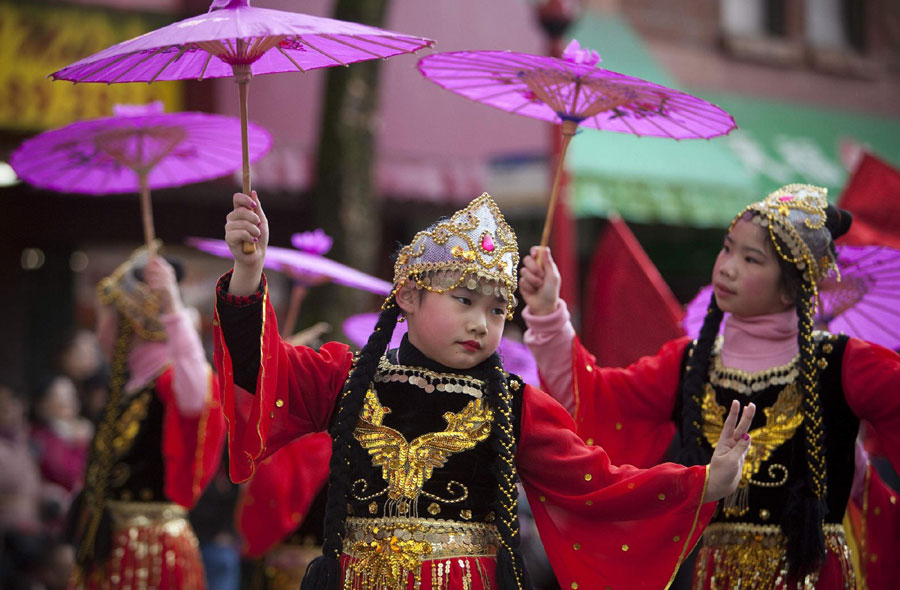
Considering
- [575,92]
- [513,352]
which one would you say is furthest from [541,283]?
[513,352]

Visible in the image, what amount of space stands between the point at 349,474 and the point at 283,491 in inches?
86.2

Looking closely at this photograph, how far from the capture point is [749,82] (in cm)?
1352

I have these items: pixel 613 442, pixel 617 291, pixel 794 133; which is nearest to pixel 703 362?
pixel 613 442

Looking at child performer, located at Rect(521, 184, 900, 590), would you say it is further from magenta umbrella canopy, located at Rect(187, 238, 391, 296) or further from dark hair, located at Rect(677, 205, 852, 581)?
magenta umbrella canopy, located at Rect(187, 238, 391, 296)

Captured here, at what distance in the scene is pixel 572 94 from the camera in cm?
377

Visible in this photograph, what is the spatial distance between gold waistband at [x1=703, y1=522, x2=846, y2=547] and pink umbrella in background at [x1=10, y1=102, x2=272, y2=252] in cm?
212

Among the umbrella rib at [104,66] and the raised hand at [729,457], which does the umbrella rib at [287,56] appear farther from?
the raised hand at [729,457]

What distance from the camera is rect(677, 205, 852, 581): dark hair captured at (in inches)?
145

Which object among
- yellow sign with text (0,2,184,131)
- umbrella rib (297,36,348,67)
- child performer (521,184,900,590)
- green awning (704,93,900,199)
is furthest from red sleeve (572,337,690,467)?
green awning (704,93,900,199)

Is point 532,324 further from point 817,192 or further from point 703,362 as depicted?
point 817,192

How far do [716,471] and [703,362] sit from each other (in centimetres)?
82

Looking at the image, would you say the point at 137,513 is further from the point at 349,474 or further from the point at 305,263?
the point at 349,474

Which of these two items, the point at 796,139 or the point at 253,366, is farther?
the point at 796,139

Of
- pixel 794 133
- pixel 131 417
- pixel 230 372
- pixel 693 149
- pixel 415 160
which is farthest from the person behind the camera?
pixel 794 133
